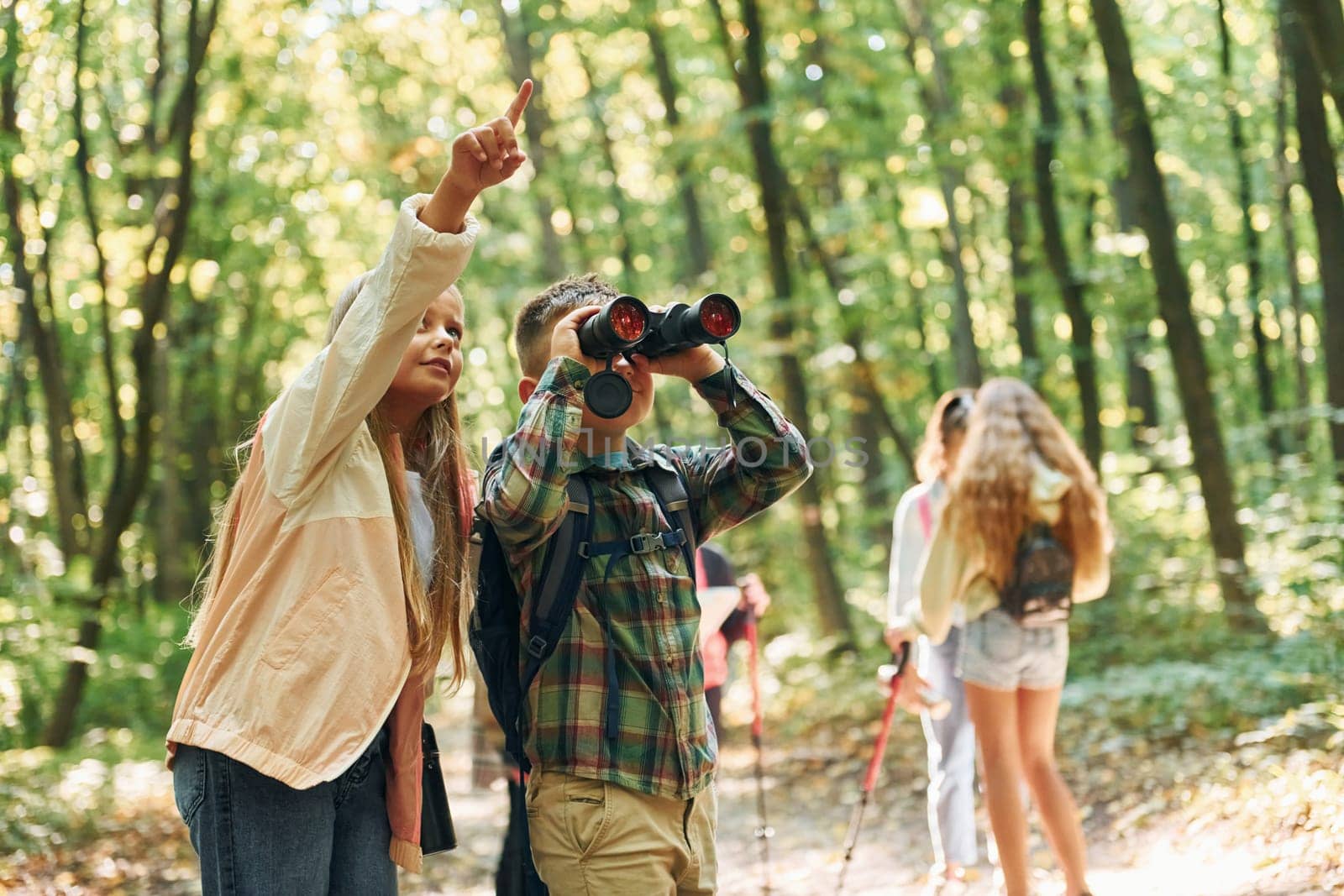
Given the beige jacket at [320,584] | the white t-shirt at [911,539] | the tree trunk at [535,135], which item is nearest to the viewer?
the beige jacket at [320,584]

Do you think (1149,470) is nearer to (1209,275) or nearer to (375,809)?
(1209,275)

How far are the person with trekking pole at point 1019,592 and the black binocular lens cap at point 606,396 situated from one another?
95.0 inches

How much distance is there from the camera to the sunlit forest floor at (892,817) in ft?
17.6

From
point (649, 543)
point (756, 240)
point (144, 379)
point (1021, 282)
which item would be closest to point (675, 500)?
point (649, 543)

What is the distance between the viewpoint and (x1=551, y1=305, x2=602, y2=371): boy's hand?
2701mm

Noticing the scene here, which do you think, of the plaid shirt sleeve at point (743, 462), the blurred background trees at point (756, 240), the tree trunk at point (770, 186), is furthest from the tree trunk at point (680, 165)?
the plaid shirt sleeve at point (743, 462)

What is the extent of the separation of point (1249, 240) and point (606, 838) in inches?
514

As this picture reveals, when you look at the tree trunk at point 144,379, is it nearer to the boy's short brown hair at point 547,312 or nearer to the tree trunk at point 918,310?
the tree trunk at point 918,310

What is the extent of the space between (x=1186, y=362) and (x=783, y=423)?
22.9 feet

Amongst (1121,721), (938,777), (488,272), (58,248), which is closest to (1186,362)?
(1121,721)

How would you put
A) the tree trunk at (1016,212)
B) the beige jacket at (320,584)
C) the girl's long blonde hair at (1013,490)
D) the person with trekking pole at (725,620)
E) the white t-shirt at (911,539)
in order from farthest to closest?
the tree trunk at (1016,212), the white t-shirt at (911,539), the girl's long blonde hair at (1013,490), the person with trekking pole at (725,620), the beige jacket at (320,584)

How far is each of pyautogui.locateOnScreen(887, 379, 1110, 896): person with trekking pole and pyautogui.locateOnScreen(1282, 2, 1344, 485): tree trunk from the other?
3.05 meters

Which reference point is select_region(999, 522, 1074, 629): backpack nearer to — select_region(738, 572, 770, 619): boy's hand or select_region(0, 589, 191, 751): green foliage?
select_region(738, 572, 770, 619): boy's hand

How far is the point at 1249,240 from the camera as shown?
43.8 feet
